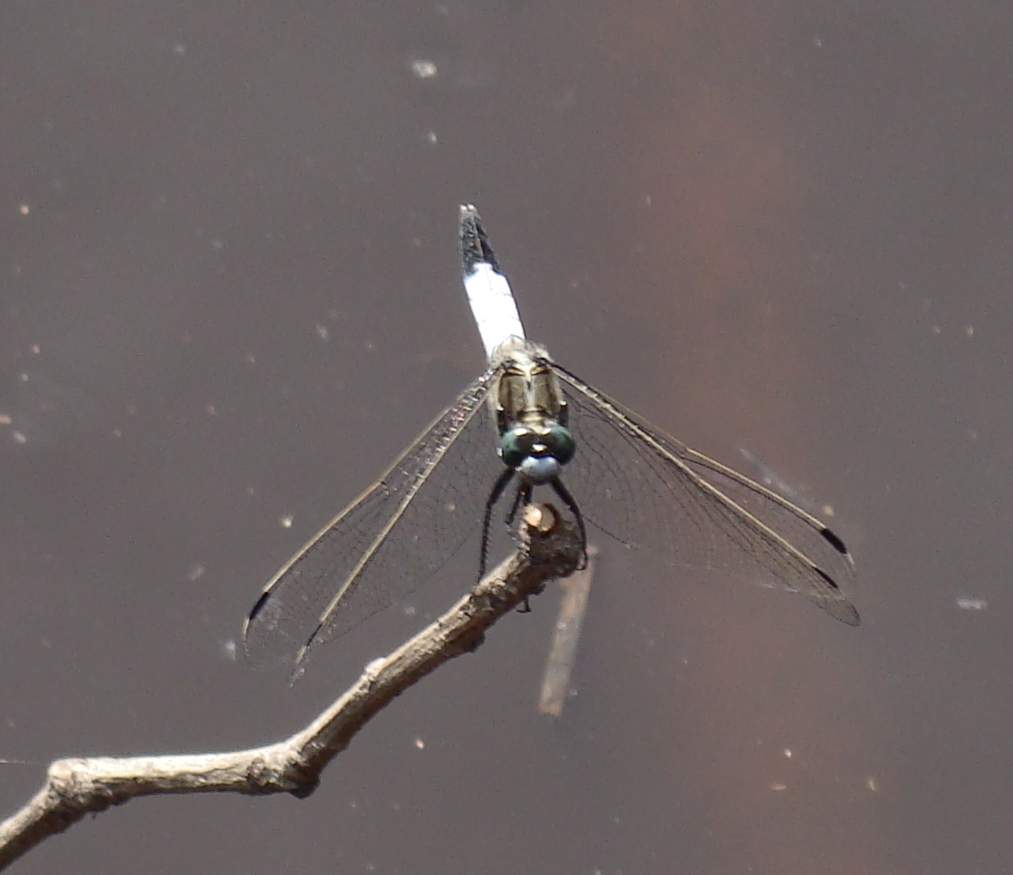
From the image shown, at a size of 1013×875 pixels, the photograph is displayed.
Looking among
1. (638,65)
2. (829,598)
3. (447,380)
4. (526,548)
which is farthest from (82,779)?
(638,65)

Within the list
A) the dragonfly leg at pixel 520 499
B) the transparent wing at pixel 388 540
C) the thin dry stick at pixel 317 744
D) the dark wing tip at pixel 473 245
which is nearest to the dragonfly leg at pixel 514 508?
the dragonfly leg at pixel 520 499

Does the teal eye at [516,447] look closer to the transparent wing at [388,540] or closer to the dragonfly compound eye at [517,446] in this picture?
the dragonfly compound eye at [517,446]

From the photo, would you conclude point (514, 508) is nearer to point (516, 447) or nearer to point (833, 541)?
point (516, 447)

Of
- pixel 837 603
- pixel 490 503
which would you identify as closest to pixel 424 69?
pixel 490 503

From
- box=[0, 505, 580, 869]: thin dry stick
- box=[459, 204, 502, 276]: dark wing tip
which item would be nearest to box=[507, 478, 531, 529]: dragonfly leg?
box=[0, 505, 580, 869]: thin dry stick

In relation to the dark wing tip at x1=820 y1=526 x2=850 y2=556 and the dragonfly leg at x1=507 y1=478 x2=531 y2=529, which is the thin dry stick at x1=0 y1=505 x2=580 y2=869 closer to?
the dragonfly leg at x1=507 y1=478 x2=531 y2=529

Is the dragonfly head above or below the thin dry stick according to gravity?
above
